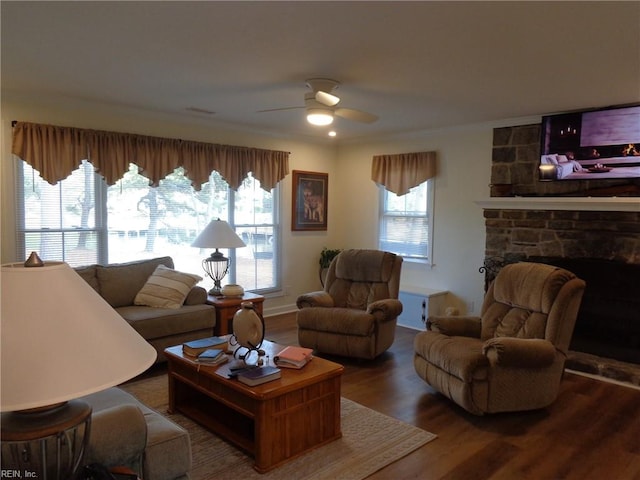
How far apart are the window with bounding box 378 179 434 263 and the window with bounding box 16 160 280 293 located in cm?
153

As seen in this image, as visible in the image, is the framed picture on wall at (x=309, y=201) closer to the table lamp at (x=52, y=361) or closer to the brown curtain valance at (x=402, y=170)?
the brown curtain valance at (x=402, y=170)

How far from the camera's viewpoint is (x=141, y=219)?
16.5 ft

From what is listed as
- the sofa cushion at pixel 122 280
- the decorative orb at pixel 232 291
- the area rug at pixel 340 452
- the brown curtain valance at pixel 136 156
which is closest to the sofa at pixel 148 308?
the sofa cushion at pixel 122 280

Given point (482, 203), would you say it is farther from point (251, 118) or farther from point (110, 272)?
point (110, 272)

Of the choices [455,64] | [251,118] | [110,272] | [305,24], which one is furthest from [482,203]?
[110,272]

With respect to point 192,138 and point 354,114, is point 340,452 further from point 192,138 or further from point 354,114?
point 192,138

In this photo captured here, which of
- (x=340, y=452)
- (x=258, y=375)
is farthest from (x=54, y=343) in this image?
(x=340, y=452)

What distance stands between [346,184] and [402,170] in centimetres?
109

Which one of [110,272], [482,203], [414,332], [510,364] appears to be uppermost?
[482,203]

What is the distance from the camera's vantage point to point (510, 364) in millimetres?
3084

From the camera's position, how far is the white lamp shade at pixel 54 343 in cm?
103

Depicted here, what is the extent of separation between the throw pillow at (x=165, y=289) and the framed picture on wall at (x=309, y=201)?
2254 mm

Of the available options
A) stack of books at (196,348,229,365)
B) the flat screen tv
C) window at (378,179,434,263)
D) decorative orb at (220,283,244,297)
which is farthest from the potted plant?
stack of books at (196,348,229,365)

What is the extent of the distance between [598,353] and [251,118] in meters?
4.32
